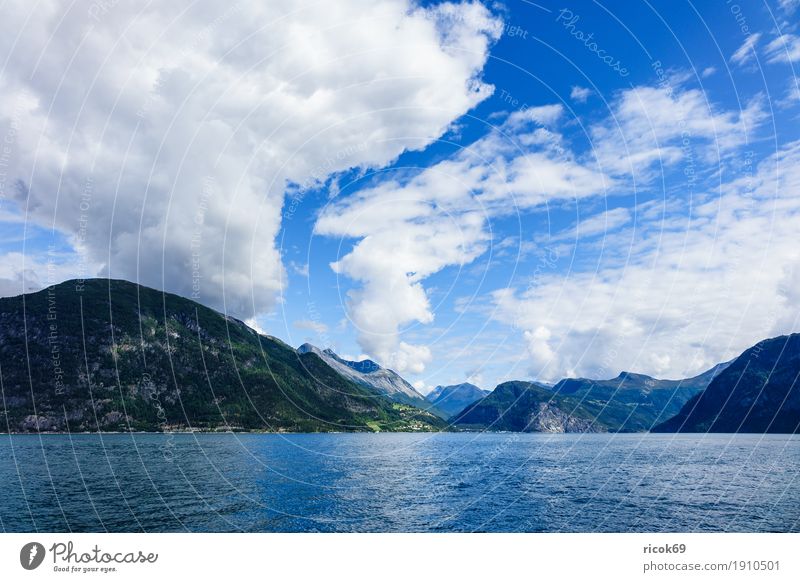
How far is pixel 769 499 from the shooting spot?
67.6m

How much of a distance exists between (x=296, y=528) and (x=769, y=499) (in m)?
69.1
